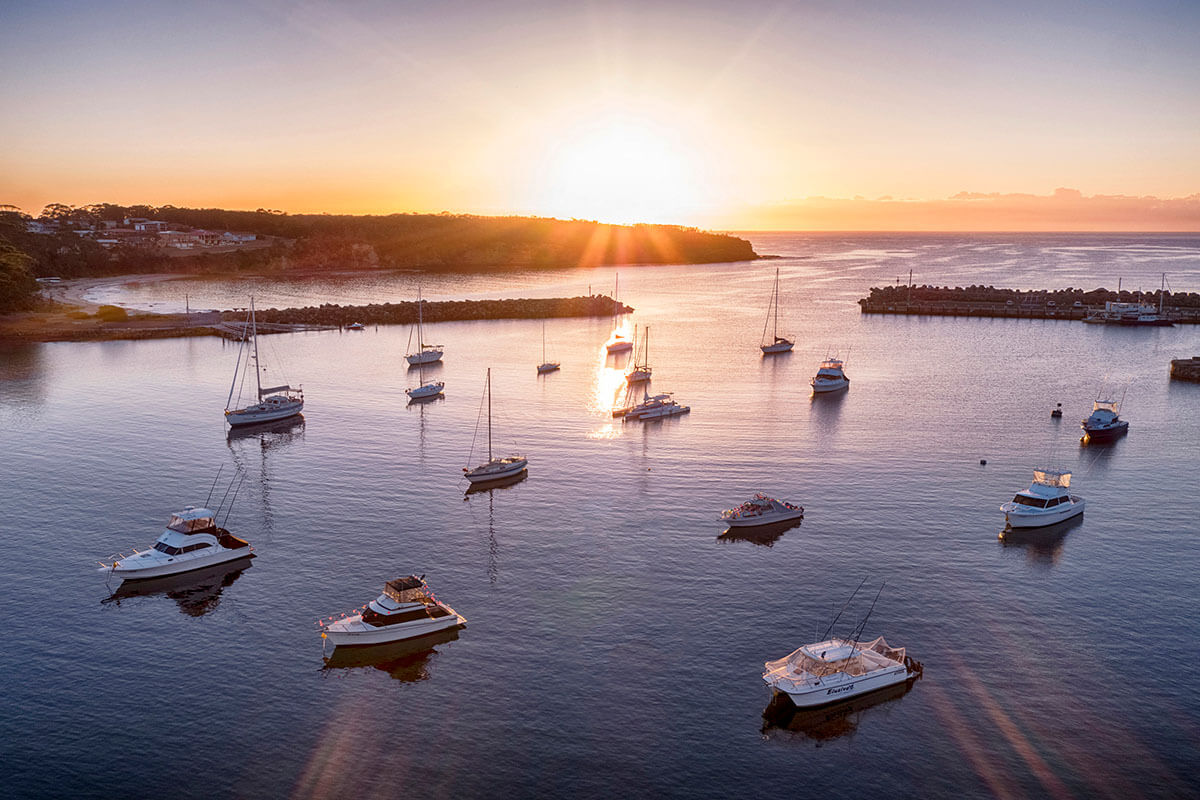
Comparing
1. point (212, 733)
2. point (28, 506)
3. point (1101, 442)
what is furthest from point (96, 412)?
point (1101, 442)

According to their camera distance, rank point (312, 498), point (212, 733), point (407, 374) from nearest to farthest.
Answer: point (212, 733) < point (312, 498) < point (407, 374)

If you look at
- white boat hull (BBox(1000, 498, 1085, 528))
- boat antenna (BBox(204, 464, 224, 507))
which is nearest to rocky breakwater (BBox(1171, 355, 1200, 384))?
white boat hull (BBox(1000, 498, 1085, 528))

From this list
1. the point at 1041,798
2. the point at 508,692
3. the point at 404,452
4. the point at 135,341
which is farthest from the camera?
the point at 135,341

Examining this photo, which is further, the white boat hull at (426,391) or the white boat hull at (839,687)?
the white boat hull at (426,391)

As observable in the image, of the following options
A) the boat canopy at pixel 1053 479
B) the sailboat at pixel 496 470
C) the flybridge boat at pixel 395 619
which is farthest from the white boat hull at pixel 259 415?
the boat canopy at pixel 1053 479

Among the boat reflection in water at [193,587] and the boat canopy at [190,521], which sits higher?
the boat canopy at [190,521]

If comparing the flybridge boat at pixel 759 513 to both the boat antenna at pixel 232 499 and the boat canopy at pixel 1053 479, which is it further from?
the boat antenna at pixel 232 499

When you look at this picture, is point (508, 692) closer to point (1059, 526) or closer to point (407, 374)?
point (1059, 526)
